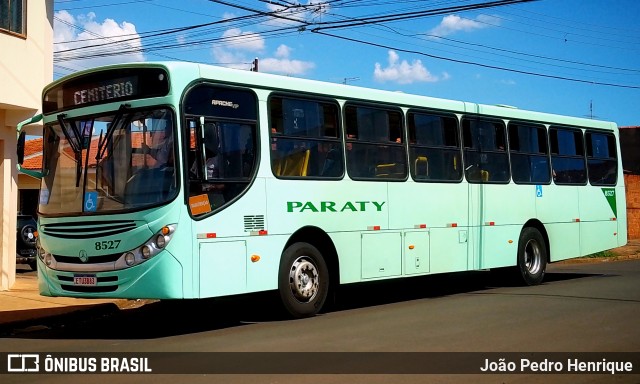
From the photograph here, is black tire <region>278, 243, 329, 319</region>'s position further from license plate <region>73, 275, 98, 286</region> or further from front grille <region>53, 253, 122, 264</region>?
license plate <region>73, 275, 98, 286</region>

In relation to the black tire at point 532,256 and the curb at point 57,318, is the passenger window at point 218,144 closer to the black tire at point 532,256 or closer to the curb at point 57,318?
the curb at point 57,318

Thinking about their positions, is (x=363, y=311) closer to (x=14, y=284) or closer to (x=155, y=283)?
(x=155, y=283)

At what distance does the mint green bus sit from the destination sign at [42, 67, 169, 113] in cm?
2

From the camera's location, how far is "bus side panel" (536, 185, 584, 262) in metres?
16.0

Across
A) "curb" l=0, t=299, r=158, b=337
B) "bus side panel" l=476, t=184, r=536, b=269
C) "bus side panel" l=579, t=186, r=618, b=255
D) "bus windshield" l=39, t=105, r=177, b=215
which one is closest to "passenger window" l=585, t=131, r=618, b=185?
"bus side panel" l=579, t=186, r=618, b=255

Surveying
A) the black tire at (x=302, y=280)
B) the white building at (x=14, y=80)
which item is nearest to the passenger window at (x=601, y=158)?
the black tire at (x=302, y=280)

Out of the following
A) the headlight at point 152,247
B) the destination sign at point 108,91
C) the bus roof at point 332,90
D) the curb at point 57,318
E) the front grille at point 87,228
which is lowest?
the curb at point 57,318

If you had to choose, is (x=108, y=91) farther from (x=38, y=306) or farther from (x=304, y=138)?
(x=38, y=306)

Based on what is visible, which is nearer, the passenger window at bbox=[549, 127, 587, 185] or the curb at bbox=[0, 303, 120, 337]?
the curb at bbox=[0, 303, 120, 337]

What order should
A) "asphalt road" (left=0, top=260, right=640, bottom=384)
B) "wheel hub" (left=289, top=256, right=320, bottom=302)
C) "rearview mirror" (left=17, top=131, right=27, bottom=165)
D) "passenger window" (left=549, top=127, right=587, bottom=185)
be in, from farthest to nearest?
"passenger window" (left=549, top=127, right=587, bottom=185) < "rearview mirror" (left=17, top=131, right=27, bottom=165) < "wheel hub" (left=289, top=256, right=320, bottom=302) < "asphalt road" (left=0, top=260, right=640, bottom=384)

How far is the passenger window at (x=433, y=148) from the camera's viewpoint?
13.1 metres

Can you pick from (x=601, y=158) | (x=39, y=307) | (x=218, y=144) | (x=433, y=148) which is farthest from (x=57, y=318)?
(x=601, y=158)

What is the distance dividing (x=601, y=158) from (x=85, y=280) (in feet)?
40.4

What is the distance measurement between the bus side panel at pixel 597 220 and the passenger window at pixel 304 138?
7.60 m
